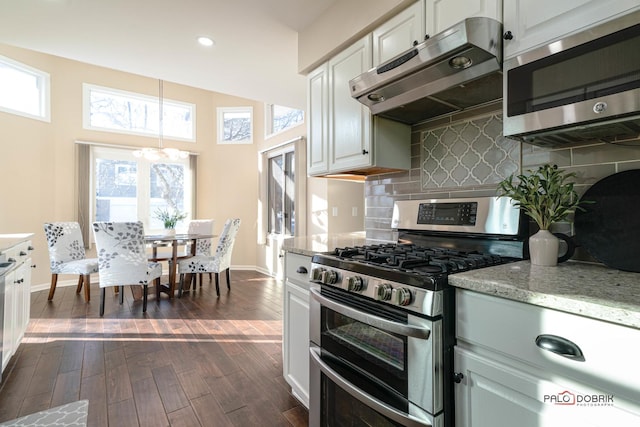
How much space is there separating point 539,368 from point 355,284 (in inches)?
24.5

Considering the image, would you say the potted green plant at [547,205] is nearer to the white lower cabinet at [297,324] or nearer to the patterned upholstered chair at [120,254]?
the white lower cabinet at [297,324]

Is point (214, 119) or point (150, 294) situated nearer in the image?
point (150, 294)

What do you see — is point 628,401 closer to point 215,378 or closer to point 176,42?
point 215,378

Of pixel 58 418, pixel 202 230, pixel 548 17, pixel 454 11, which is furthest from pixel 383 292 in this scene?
pixel 202 230

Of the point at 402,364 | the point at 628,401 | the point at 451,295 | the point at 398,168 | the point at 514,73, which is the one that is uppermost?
the point at 514,73

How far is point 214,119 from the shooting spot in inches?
242

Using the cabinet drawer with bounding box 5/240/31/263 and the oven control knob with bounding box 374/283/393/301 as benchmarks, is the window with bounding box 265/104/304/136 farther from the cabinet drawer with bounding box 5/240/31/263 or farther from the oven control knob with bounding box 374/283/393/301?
the oven control knob with bounding box 374/283/393/301

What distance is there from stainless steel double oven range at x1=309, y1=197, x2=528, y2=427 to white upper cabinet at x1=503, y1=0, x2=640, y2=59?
67 cm

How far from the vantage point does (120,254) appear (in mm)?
3455

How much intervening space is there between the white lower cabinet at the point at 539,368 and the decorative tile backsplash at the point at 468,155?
867mm

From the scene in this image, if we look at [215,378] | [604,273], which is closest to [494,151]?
[604,273]

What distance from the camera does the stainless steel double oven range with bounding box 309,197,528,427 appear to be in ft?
3.31

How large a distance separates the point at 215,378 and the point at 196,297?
2216 millimetres

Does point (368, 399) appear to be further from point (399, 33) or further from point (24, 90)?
point (24, 90)
